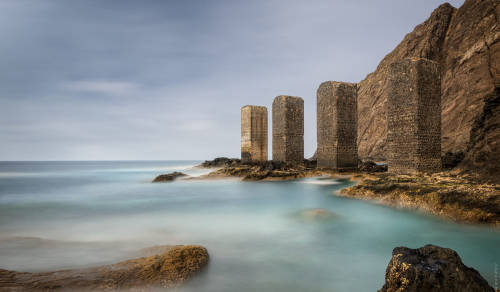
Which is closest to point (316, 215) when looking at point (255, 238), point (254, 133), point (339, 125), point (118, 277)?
point (255, 238)

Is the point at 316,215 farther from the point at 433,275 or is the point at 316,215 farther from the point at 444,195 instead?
the point at 433,275

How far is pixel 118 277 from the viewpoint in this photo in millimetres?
2598

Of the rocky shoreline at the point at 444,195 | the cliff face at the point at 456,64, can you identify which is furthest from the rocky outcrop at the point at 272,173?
the cliff face at the point at 456,64

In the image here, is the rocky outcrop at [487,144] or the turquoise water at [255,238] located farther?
the rocky outcrop at [487,144]

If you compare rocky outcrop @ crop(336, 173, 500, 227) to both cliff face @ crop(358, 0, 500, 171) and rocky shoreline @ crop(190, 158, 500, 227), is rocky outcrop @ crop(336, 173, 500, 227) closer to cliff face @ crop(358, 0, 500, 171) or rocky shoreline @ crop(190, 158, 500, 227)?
rocky shoreline @ crop(190, 158, 500, 227)

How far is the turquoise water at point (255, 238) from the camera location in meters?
2.99

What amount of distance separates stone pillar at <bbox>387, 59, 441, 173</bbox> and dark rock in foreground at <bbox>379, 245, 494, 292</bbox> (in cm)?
779

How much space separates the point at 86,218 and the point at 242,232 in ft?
13.0

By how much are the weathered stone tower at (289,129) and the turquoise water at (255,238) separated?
786cm

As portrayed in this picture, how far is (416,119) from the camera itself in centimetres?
878

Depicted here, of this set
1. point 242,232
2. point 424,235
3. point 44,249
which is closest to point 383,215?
point 424,235

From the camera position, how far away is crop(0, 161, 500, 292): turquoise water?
299 centimetres

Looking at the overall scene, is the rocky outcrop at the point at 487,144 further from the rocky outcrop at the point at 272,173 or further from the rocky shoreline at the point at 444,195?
the rocky outcrop at the point at 272,173

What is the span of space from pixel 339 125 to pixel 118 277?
456 inches
